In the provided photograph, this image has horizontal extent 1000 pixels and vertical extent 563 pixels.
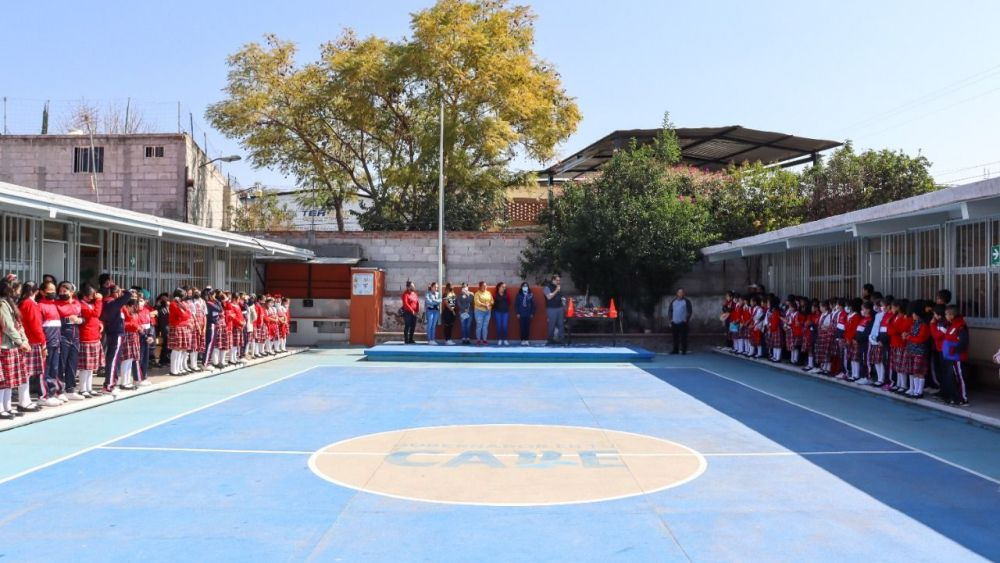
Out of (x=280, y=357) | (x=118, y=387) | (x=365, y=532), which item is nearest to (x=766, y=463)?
(x=365, y=532)

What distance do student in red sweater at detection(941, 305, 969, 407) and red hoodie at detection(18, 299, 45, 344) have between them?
38.1ft

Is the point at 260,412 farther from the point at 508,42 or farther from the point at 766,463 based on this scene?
the point at 508,42

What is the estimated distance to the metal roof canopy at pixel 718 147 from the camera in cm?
2703

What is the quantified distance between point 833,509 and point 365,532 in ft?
11.2

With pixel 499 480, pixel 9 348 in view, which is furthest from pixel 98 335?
pixel 499 480

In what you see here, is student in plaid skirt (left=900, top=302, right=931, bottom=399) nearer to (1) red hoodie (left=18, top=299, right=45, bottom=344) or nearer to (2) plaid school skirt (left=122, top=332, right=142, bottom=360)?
(2) plaid school skirt (left=122, top=332, right=142, bottom=360)

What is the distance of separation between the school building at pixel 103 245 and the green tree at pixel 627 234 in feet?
24.4

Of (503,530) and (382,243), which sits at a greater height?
(382,243)

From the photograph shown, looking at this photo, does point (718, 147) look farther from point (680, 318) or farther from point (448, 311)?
point (448, 311)

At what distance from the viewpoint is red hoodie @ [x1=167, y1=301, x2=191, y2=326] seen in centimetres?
1464

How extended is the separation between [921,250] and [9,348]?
13.9 meters

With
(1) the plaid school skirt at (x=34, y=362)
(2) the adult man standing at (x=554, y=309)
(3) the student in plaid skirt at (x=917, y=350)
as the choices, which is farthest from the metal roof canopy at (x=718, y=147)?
(1) the plaid school skirt at (x=34, y=362)

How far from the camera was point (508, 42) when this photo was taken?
86.7ft

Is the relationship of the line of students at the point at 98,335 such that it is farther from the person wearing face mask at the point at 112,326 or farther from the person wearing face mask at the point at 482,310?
the person wearing face mask at the point at 482,310
